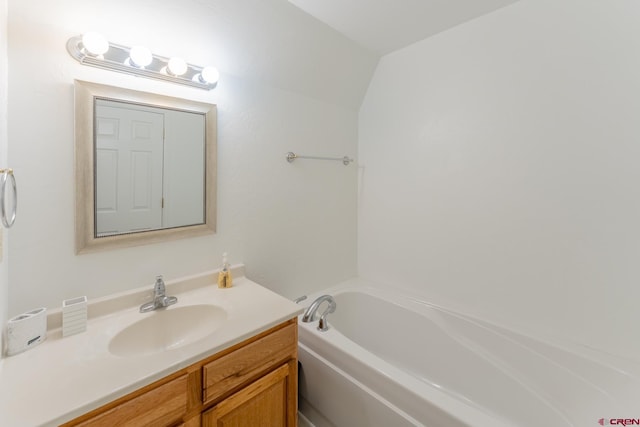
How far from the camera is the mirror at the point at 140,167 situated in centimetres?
114

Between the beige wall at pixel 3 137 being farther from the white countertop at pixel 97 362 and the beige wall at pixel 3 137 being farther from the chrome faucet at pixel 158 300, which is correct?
the chrome faucet at pixel 158 300

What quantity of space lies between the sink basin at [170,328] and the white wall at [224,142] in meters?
0.21

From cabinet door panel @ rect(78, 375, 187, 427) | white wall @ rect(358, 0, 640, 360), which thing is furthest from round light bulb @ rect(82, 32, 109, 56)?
white wall @ rect(358, 0, 640, 360)

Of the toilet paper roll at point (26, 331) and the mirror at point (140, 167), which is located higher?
the mirror at point (140, 167)

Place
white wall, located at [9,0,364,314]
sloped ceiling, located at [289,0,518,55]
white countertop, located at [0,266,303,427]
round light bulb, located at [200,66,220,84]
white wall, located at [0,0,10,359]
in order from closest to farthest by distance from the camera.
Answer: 1. white countertop, located at [0,266,303,427]
2. white wall, located at [0,0,10,359]
3. white wall, located at [9,0,364,314]
4. round light bulb, located at [200,66,220,84]
5. sloped ceiling, located at [289,0,518,55]

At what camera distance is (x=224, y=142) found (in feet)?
5.16

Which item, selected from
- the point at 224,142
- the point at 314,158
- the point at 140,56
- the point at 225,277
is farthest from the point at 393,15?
the point at 225,277

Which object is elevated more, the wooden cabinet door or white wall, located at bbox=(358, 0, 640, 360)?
white wall, located at bbox=(358, 0, 640, 360)

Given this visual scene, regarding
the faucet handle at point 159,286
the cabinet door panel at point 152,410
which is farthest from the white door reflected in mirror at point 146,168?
the cabinet door panel at point 152,410

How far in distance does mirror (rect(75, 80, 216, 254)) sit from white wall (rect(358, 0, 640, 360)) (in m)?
1.39

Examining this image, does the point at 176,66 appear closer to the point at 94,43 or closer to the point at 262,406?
the point at 94,43

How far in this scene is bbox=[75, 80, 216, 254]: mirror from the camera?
1140 millimetres

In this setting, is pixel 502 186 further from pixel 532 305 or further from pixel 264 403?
pixel 264 403

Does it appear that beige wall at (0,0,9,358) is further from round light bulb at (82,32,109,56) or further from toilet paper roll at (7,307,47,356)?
round light bulb at (82,32,109,56)
